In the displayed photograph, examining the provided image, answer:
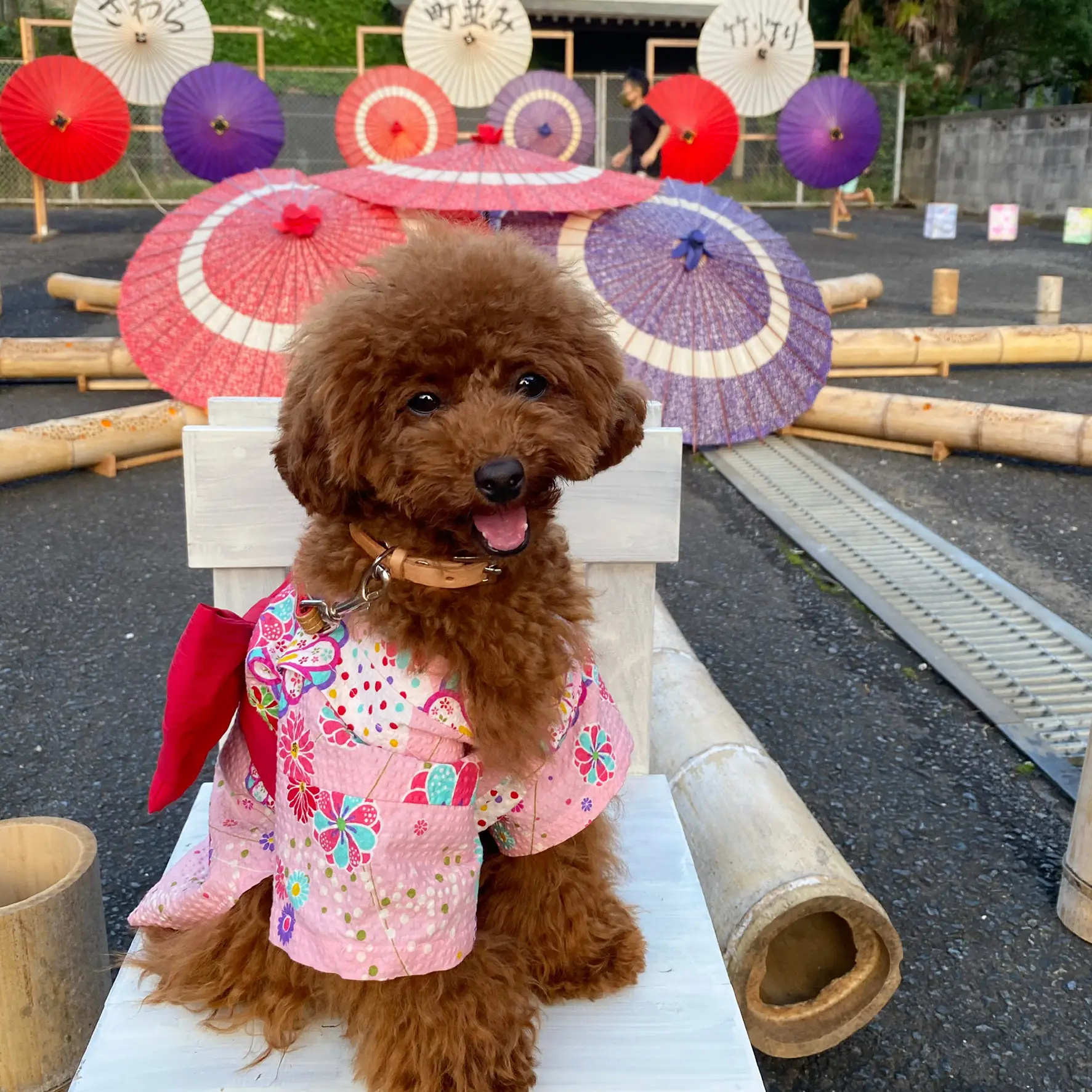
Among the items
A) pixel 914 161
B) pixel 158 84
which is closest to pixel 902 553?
pixel 158 84

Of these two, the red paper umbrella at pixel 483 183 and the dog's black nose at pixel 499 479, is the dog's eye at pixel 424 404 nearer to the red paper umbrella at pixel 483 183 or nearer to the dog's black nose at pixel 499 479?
the dog's black nose at pixel 499 479

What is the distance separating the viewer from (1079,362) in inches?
316

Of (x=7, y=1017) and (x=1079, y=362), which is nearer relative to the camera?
(x=7, y=1017)

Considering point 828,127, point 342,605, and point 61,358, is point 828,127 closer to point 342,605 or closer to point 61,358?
point 61,358

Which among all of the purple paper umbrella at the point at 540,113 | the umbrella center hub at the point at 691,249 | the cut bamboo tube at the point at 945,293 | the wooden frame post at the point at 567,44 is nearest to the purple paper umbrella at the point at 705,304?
the umbrella center hub at the point at 691,249

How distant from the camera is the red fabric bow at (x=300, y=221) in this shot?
4.31 meters

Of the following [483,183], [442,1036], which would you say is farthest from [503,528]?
[483,183]

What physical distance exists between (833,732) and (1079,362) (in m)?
5.83

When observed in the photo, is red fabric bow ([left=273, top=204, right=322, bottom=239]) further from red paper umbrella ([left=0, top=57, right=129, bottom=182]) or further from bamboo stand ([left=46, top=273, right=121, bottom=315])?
red paper umbrella ([left=0, top=57, right=129, bottom=182])

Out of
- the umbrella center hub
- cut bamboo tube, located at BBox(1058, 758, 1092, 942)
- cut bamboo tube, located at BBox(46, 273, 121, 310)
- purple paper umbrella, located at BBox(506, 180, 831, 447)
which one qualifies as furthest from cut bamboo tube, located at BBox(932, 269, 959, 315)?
cut bamboo tube, located at BBox(1058, 758, 1092, 942)

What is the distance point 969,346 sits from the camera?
304 inches

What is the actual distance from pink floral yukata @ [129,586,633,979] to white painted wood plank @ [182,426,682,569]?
1.92ft

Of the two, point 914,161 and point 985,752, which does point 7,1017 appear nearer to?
point 985,752

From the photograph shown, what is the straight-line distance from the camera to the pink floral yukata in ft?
4.53
